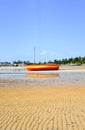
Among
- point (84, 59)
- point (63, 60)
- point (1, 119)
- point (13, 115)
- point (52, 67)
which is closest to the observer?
point (1, 119)

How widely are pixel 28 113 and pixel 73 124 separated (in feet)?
7.56

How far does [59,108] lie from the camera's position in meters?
11.5

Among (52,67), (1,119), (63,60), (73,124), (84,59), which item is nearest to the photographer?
(73,124)

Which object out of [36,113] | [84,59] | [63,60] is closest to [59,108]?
[36,113]

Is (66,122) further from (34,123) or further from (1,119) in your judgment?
(1,119)

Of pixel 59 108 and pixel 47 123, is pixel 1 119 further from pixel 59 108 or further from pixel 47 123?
pixel 59 108

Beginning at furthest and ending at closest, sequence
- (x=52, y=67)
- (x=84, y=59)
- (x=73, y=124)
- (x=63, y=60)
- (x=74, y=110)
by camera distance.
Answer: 1. (x=63, y=60)
2. (x=84, y=59)
3. (x=52, y=67)
4. (x=74, y=110)
5. (x=73, y=124)

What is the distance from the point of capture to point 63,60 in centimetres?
19762

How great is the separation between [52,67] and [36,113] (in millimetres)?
60626

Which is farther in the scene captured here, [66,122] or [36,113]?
[36,113]

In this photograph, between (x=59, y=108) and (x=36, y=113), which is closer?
(x=36, y=113)

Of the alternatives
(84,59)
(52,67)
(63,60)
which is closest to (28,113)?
(52,67)

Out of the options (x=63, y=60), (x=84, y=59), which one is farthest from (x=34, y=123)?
(x=63, y=60)

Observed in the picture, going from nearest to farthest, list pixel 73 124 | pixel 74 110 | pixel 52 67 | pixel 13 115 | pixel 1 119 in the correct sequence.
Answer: pixel 73 124 < pixel 1 119 < pixel 13 115 < pixel 74 110 < pixel 52 67
